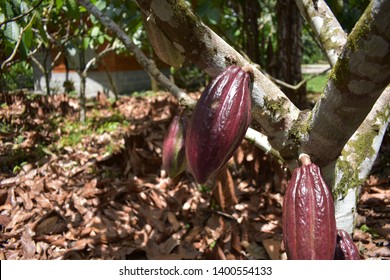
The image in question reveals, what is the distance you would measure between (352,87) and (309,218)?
224 mm

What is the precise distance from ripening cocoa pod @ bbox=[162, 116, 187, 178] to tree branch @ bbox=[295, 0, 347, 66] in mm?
434

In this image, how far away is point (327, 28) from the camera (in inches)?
39.2

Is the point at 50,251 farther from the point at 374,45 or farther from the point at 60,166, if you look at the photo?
the point at 374,45

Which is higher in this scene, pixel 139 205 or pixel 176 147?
pixel 176 147

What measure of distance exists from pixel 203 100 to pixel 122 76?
718 centimetres

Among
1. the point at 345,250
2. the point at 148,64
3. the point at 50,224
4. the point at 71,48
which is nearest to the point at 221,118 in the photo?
the point at 345,250

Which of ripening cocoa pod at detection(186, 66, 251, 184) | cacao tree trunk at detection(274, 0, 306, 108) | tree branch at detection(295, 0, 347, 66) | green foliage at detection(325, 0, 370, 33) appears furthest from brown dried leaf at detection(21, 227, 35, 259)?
cacao tree trunk at detection(274, 0, 306, 108)

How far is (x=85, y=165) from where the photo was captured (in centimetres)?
286

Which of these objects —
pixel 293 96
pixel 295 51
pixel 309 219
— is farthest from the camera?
Answer: pixel 295 51

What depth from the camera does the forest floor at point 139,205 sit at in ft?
5.99

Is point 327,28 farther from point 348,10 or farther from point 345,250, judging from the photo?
point 348,10

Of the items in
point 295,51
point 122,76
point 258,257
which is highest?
point 295,51

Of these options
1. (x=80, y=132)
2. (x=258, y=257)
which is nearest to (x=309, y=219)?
(x=258, y=257)

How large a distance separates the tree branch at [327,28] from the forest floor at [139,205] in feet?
1.44
